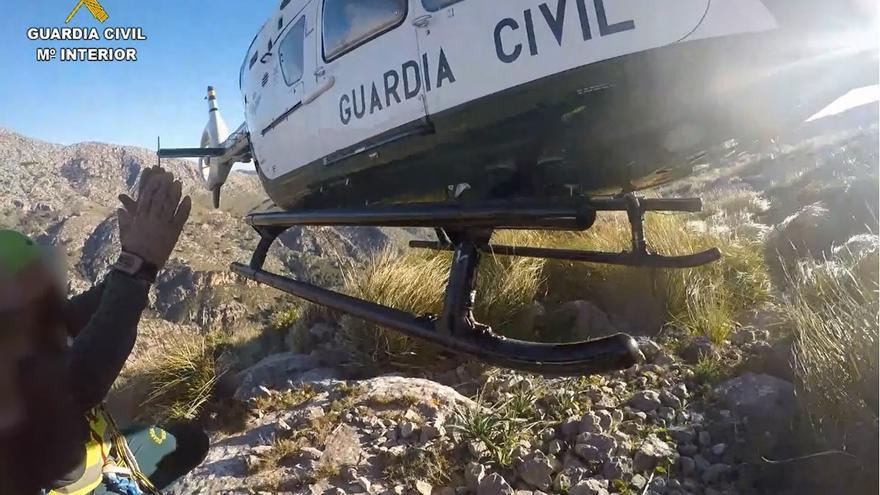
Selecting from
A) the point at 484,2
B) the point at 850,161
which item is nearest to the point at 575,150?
the point at 484,2

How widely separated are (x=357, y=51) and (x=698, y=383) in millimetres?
2495

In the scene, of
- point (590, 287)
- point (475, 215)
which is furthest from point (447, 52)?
point (590, 287)

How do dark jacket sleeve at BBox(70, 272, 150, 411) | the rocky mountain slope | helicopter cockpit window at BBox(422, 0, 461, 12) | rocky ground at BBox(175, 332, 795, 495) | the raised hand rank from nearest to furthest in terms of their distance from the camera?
dark jacket sleeve at BBox(70, 272, 150, 411)
the raised hand
helicopter cockpit window at BBox(422, 0, 461, 12)
rocky ground at BBox(175, 332, 795, 495)
the rocky mountain slope

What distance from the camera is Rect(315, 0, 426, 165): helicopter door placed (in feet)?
8.06

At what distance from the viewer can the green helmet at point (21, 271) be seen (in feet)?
4.39

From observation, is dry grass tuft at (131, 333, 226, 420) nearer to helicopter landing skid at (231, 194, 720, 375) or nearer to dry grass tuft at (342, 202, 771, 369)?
dry grass tuft at (342, 202, 771, 369)

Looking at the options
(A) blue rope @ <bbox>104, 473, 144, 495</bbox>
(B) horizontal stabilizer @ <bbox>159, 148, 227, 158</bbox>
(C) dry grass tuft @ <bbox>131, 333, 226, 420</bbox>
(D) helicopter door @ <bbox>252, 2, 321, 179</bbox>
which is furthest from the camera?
(B) horizontal stabilizer @ <bbox>159, 148, 227, 158</bbox>

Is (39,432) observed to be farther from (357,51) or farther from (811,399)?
(811,399)

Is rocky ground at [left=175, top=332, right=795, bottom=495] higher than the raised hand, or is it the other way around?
the raised hand

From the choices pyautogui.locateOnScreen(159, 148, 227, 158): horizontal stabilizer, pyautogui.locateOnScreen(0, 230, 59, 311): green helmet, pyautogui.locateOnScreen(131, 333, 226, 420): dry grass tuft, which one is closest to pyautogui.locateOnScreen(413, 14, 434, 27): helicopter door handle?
pyautogui.locateOnScreen(0, 230, 59, 311): green helmet

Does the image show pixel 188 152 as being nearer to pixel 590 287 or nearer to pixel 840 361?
pixel 590 287

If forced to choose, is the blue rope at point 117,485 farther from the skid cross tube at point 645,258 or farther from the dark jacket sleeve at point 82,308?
the skid cross tube at point 645,258

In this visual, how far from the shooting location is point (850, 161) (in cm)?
962

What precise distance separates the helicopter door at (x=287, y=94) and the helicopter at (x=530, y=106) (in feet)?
0.07
